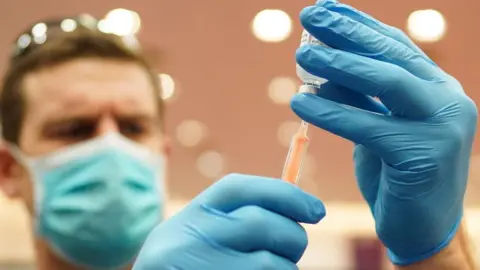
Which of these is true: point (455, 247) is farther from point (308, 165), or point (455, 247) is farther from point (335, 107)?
point (308, 165)

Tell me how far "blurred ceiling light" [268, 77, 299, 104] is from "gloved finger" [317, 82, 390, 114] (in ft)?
8.08

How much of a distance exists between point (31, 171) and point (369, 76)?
749mm

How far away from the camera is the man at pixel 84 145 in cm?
116

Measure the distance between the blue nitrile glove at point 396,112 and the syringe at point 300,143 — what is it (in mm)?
15

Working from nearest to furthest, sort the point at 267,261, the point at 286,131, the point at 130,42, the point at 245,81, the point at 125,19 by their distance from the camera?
the point at 267,261 < the point at 130,42 < the point at 125,19 < the point at 245,81 < the point at 286,131

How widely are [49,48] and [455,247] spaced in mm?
769

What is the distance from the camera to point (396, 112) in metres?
0.74

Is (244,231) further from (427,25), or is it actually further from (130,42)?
(427,25)

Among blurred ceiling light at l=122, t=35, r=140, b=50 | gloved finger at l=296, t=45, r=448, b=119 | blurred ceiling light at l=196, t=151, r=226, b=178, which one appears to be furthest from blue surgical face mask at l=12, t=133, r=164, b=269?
blurred ceiling light at l=196, t=151, r=226, b=178

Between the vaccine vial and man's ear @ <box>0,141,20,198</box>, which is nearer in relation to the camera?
the vaccine vial

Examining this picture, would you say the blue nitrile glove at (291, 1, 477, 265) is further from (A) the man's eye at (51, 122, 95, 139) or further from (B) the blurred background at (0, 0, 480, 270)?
(B) the blurred background at (0, 0, 480, 270)

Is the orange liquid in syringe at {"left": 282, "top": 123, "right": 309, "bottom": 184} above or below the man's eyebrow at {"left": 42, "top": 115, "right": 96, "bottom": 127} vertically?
above

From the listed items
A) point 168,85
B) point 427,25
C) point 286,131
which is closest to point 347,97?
point 427,25

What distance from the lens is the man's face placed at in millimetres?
1158
